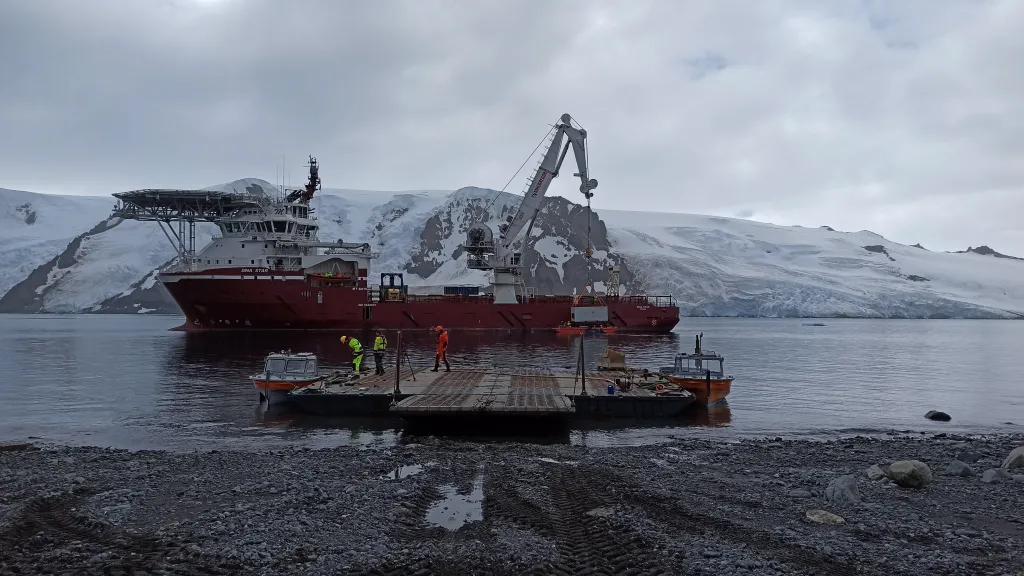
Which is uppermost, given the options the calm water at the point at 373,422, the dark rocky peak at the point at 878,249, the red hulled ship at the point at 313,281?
the dark rocky peak at the point at 878,249

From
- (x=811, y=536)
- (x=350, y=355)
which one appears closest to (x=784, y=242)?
(x=350, y=355)

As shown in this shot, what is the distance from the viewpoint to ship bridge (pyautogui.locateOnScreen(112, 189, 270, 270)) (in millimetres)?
53906

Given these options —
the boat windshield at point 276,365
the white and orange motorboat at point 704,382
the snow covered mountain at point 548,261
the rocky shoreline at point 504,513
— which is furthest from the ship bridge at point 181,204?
the snow covered mountain at point 548,261

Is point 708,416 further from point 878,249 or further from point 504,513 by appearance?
point 878,249

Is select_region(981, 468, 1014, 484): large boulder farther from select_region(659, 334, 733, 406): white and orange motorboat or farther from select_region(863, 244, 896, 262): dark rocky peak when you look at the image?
select_region(863, 244, 896, 262): dark rocky peak

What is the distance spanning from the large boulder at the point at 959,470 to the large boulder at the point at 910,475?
125cm

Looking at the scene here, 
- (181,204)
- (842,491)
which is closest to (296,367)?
(842,491)

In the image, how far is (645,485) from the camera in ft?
36.0

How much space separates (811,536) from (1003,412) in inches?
704

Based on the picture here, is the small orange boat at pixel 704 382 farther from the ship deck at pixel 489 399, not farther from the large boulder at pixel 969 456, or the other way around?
the large boulder at pixel 969 456

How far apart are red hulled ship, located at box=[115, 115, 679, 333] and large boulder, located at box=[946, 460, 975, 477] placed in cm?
4649

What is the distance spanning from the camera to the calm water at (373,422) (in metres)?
17.1

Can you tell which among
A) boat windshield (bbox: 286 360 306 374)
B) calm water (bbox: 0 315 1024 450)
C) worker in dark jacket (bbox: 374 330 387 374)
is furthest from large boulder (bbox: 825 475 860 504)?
boat windshield (bbox: 286 360 306 374)

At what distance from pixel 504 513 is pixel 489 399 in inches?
299
